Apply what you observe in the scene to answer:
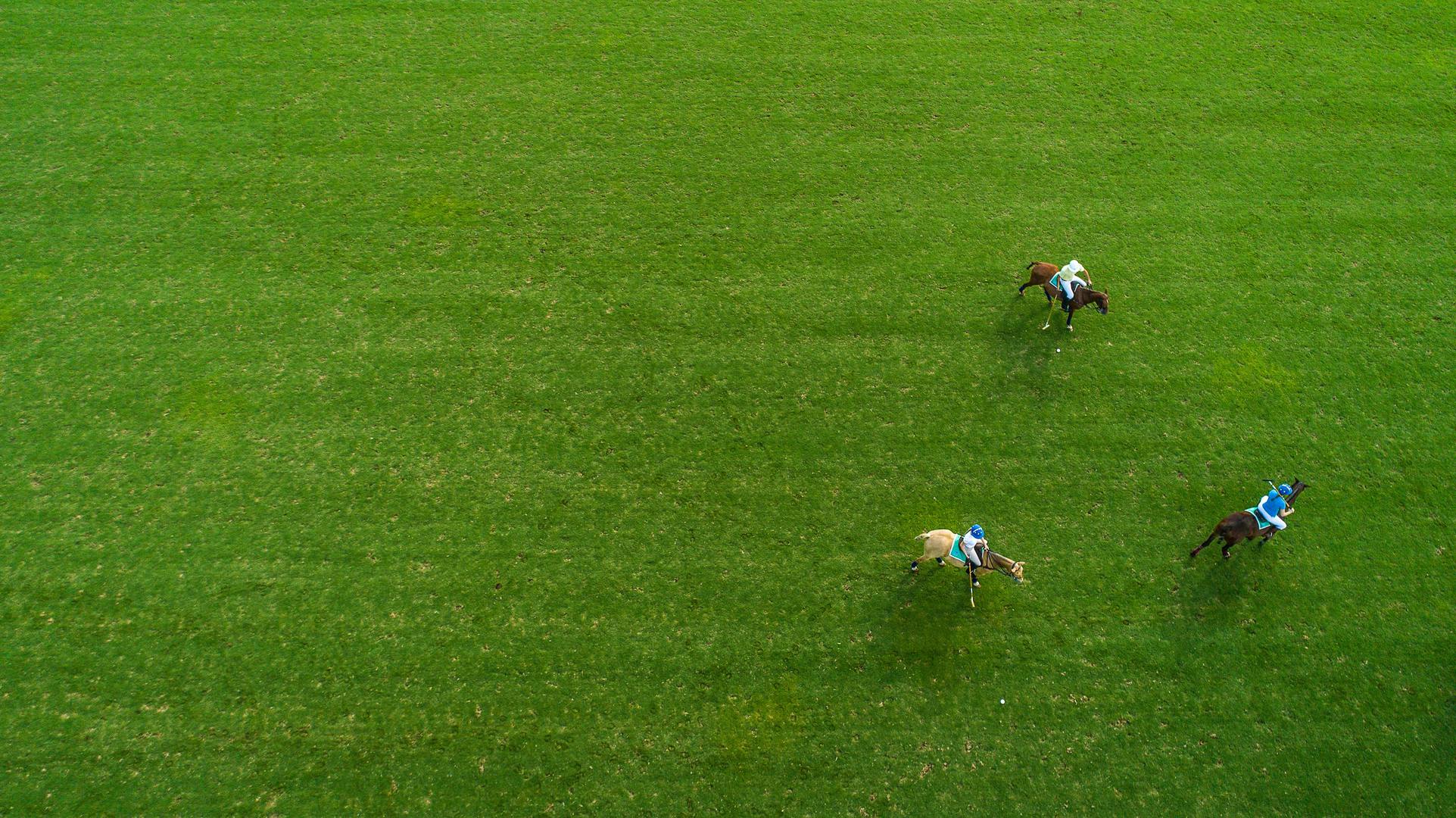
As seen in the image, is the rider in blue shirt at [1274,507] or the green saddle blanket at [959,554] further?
the rider in blue shirt at [1274,507]

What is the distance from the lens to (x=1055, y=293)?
10.1 meters

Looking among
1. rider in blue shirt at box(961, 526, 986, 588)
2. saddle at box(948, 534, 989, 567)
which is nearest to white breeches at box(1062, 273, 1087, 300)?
rider in blue shirt at box(961, 526, 986, 588)

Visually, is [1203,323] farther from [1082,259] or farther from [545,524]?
[545,524]

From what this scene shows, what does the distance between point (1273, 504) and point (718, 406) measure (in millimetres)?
6861

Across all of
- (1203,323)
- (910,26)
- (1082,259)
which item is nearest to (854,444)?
(1082,259)

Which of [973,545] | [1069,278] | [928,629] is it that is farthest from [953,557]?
[1069,278]

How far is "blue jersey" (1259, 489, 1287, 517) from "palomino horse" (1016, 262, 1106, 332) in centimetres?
304

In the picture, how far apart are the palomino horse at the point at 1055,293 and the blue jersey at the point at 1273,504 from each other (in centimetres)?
304

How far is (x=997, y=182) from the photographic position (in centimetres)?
1149

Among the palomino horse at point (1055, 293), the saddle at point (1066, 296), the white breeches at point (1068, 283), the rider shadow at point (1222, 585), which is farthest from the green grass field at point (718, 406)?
the white breeches at point (1068, 283)

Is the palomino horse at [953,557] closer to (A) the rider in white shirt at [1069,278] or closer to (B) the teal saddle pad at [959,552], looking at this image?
(B) the teal saddle pad at [959,552]

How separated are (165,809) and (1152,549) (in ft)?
38.5

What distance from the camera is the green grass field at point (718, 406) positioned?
26.2 ft

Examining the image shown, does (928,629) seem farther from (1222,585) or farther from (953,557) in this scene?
(1222,585)
